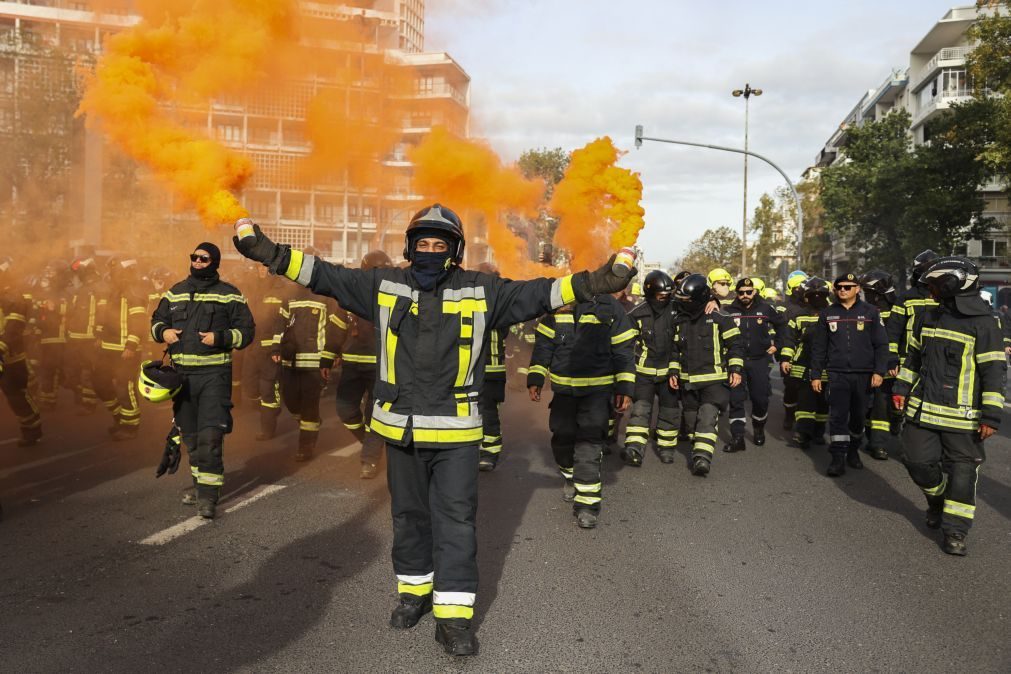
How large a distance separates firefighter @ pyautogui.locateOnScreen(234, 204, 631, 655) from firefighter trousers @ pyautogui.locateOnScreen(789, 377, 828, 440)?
6.17 meters

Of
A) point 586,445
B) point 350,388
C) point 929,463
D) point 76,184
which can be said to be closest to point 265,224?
point 76,184

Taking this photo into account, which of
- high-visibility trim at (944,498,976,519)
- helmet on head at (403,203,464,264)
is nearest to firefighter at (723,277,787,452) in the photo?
high-visibility trim at (944,498,976,519)

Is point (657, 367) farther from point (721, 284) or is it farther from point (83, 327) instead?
point (83, 327)

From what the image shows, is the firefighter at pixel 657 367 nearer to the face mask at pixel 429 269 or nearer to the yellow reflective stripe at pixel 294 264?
the face mask at pixel 429 269

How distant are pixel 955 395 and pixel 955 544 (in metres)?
0.99

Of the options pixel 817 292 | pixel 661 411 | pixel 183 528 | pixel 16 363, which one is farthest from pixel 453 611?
pixel 817 292

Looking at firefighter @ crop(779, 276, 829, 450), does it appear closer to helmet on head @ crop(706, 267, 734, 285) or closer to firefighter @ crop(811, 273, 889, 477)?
firefighter @ crop(811, 273, 889, 477)

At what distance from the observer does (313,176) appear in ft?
44.8

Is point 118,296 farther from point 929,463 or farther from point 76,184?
point 929,463

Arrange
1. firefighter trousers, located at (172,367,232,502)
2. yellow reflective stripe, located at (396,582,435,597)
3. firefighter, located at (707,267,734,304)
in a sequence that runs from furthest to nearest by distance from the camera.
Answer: firefighter, located at (707,267,734,304) → firefighter trousers, located at (172,367,232,502) → yellow reflective stripe, located at (396,582,435,597)

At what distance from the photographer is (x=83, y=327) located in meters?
9.63

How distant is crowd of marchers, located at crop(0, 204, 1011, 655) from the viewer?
3805 mm

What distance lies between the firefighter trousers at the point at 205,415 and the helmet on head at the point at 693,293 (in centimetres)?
451

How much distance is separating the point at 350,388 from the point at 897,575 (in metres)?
4.86
